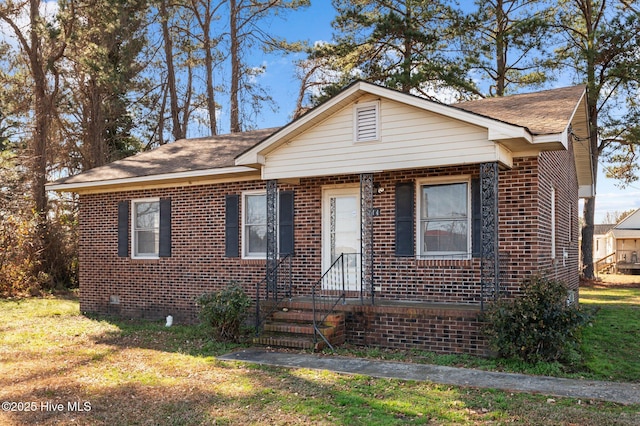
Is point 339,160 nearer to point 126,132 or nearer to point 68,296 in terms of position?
point 68,296

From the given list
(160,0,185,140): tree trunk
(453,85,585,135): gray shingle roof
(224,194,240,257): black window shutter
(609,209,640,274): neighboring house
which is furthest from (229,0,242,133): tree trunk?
(609,209,640,274): neighboring house

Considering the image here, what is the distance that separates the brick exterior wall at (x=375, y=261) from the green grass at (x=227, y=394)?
616mm

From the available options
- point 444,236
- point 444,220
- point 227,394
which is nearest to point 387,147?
point 444,220

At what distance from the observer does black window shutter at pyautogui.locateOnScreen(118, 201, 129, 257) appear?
13094 millimetres

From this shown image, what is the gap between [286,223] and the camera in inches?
435

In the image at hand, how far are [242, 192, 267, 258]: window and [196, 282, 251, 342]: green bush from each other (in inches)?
75.2

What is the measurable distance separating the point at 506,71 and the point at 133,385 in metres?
22.1

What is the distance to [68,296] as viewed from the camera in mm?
17797

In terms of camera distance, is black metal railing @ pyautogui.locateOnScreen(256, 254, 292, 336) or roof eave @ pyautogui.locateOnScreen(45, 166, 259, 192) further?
roof eave @ pyautogui.locateOnScreen(45, 166, 259, 192)

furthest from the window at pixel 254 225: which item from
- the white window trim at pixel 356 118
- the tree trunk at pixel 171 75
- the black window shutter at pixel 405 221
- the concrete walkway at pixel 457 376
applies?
the tree trunk at pixel 171 75

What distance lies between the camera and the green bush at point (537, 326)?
24.3ft

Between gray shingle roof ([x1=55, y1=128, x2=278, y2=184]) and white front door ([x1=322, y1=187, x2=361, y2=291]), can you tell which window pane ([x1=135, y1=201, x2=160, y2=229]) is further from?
white front door ([x1=322, y1=187, x2=361, y2=291])

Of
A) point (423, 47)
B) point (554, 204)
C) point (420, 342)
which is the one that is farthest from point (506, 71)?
point (420, 342)

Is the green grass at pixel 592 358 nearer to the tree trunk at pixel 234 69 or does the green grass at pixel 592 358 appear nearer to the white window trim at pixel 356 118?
the white window trim at pixel 356 118
